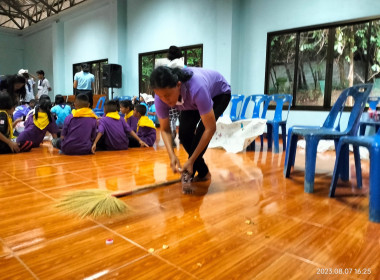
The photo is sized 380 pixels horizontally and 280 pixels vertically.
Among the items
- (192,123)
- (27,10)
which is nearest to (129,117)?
(192,123)

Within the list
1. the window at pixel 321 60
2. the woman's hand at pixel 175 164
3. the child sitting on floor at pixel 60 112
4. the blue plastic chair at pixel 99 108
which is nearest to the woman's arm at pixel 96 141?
the child sitting on floor at pixel 60 112

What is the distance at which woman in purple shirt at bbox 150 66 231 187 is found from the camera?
1542 millimetres

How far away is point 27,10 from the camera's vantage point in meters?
12.2

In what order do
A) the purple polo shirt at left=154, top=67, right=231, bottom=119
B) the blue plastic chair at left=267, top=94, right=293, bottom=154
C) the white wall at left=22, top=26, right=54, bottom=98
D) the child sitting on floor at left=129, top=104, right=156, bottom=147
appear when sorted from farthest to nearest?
1. the white wall at left=22, top=26, right=54, bottom=98
2. the child sitting on floor at left=129, top=104, right=156, bottom=147
3. the blue plastic chair at left=267, top=94, right=293, bottom=154
4. the purple polo shirt at left=154, top=67, right=231, bottom=119

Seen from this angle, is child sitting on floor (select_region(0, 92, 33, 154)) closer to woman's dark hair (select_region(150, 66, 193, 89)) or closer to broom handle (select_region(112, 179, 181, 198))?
broom handle (select_region(112, 179, 181, 198))

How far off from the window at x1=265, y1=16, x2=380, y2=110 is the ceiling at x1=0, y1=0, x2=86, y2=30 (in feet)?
24.2

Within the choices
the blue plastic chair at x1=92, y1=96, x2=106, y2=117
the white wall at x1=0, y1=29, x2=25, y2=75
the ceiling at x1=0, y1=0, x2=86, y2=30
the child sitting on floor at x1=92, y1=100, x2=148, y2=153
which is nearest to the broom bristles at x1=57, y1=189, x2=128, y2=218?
the child sitting on floor at x1=92, y1=100, x2=148, y2=153

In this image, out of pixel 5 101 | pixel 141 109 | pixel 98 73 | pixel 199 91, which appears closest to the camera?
pixel 199 91

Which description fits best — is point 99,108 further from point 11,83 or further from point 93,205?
point 93,205

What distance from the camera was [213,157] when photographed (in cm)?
325

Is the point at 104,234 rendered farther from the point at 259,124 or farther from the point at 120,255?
the point at 259,124

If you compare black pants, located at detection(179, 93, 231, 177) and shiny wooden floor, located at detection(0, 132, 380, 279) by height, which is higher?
black pants, located at detection(179, 93, 231, 177)

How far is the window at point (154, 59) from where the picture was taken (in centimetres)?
684

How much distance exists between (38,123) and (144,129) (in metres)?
1.32
